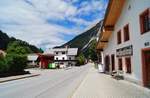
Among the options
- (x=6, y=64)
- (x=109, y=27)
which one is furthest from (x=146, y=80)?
(x=6, y=64)

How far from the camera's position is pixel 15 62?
39.7 meters

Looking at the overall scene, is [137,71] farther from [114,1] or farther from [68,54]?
[68,54]

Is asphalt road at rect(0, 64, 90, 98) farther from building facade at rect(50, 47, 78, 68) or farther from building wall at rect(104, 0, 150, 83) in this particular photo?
building facade at rect(50, 47, 78, 68)

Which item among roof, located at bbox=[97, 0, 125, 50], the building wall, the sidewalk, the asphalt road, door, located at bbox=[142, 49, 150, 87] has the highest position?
roof, located at bbox=[97, 0, 125, 50]

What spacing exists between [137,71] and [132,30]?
3350 millimetres

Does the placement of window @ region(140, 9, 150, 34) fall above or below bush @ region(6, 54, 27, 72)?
above

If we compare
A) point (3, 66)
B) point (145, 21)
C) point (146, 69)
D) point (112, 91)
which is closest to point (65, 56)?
point (3, 66)

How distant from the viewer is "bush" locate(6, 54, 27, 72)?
38.4m

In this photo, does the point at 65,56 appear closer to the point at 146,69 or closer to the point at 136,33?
the point at 136,33

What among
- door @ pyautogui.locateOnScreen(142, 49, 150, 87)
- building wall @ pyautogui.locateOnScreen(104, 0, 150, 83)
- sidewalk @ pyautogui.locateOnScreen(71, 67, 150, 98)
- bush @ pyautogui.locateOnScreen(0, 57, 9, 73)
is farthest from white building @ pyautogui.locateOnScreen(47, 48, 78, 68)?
door @ pyautogui.locateOnScreen(142, 49, 150, 87)

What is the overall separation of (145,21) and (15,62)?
2480 cm

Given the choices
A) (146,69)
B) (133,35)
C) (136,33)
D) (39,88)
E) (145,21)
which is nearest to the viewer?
(146,69)

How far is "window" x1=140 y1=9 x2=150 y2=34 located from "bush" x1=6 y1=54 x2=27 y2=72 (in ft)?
75.9

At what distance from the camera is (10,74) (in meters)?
37.7
